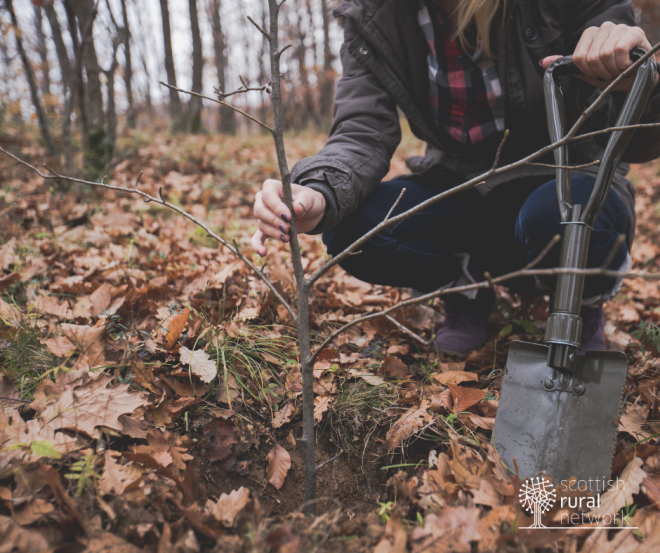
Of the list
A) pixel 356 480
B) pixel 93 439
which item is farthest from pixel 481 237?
pixel 93 439

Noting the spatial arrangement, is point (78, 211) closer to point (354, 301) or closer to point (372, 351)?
point (354, 301)

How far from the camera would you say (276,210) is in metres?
1.03

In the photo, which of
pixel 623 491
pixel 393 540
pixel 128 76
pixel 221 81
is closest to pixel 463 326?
pixel 623 491

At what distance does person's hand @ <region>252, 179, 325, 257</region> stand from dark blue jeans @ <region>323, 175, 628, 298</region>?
41 cm

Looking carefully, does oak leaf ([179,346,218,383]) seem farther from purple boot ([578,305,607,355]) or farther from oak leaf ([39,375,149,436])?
purple boot ([578,305,607,355])

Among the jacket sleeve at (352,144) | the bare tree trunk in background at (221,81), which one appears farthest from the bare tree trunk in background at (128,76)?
the jacket sleeve at (352,144)

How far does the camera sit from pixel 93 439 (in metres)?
1.10

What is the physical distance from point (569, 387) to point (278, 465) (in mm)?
896

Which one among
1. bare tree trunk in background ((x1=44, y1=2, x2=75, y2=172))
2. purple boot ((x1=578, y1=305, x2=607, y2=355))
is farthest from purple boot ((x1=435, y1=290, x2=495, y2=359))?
bare tree trunk in background ((x1=44, y1=2, x2=75, y2=172))

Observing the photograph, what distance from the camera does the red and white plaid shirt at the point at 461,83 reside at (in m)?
1.64

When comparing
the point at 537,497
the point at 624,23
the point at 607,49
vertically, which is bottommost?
the point at 537,497

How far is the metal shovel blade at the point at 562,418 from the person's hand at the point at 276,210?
810 mm

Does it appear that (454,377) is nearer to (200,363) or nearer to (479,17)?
(200,363)

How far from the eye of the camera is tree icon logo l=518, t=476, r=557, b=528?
0.95 metres
